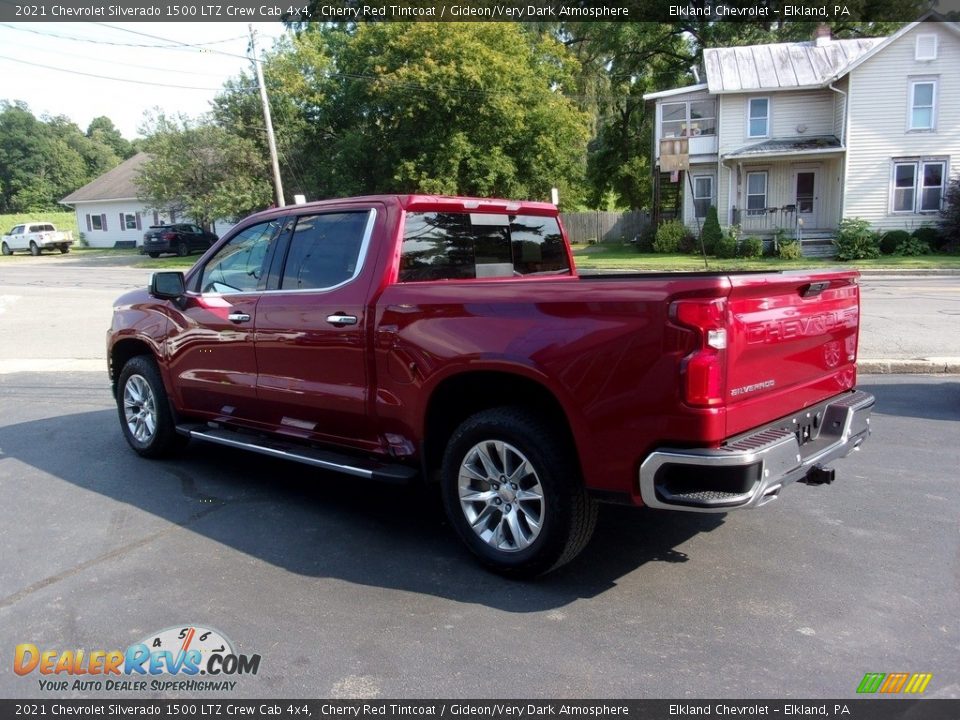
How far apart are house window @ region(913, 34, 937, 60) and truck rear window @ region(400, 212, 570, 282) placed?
90.9 feet

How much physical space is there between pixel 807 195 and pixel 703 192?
4.00 meters

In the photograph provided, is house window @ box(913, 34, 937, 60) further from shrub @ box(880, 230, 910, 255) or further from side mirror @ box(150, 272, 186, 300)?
side mirror @ box(150, 272, 186, 300)

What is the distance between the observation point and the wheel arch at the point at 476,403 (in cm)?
387

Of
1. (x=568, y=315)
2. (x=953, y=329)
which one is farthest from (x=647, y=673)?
(x=953, y=329)

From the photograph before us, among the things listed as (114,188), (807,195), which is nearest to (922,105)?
(807,195)

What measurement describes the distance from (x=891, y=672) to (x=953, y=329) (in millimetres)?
9610

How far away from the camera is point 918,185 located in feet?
Answer: 90.8

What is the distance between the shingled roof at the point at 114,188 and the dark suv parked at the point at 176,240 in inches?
536

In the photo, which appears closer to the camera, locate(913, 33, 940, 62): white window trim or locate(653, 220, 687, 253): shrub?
locate(913, 33, 940, 62): white window trim

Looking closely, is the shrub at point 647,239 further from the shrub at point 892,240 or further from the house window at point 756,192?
the shrub at point 892,240

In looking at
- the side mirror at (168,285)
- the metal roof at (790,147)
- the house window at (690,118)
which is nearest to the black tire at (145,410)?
the side mirror at (168,285)

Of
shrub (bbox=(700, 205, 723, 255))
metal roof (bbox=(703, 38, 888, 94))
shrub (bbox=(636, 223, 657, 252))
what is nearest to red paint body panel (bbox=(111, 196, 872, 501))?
shrub (bbox=(700, 205, 723, 255))

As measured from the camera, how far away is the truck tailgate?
3.41 m

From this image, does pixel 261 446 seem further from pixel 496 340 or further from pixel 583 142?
pixel 583 142
